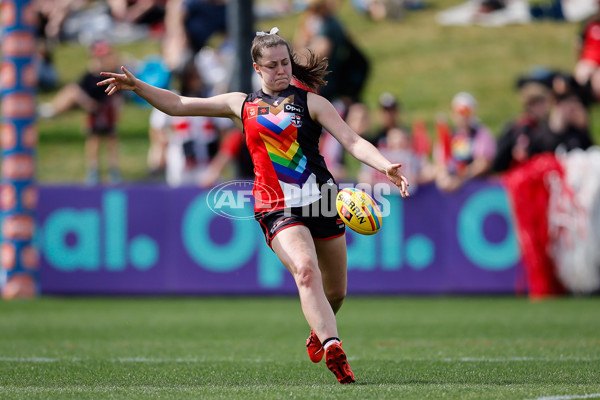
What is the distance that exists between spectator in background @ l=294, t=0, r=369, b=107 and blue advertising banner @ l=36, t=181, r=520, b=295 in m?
2.07

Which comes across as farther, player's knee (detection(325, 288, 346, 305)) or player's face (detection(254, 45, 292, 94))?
player's knee (detection(325, 288, 346, 305))

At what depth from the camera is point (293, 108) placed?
6.18m

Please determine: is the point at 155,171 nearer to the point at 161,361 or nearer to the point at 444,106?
the point at 444,106

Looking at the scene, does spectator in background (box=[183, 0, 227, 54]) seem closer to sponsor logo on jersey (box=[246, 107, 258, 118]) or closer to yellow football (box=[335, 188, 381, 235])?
sponsor logo on jersey (box=[246, 107, 258, 118])

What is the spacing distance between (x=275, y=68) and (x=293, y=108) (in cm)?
28

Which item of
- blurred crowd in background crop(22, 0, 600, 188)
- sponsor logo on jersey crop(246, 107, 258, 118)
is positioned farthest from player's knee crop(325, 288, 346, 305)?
blurred crowd in background crop(22, 0, 600, 188)

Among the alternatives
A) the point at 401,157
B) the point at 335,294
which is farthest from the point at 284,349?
the point at 401,157

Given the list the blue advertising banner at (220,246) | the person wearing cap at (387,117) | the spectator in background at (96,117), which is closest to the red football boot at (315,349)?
the blue advertising banner at (220,246)

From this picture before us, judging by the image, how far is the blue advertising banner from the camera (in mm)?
13008

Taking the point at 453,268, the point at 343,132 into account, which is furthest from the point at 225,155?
the point at 343,132

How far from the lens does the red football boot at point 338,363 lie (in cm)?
563

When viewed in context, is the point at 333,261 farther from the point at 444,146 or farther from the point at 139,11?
the point at 139,11

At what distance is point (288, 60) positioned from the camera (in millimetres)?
6234

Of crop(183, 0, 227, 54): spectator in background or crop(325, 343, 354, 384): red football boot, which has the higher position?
crop(183, 0, 227, 54): spectator in background
